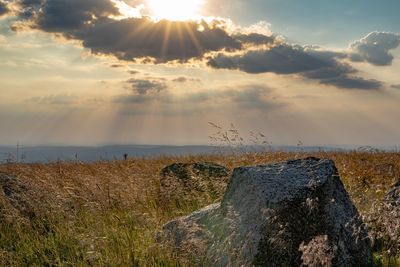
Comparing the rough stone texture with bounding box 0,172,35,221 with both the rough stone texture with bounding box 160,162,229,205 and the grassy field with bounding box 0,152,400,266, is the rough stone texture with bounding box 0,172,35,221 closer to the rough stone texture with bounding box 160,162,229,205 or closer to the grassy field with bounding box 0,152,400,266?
the grassy field with bounding box 0,152,400,266

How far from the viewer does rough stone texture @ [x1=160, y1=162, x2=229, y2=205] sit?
1020cm

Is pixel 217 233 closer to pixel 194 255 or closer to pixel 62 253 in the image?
pixel 194 255

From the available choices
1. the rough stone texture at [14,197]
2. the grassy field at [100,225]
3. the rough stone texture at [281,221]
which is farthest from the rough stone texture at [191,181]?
the rough stone texture at [281,221]

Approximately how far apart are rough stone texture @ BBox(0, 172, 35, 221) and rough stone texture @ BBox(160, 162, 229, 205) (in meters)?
2.65

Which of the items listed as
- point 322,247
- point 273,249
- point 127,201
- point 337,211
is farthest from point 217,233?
point 127,201

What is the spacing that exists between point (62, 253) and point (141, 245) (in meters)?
1.56

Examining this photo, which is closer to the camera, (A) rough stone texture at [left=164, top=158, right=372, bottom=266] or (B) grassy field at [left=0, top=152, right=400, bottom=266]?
(A) rough stone texture at [left=164, top=158, right=372, bottom=266]

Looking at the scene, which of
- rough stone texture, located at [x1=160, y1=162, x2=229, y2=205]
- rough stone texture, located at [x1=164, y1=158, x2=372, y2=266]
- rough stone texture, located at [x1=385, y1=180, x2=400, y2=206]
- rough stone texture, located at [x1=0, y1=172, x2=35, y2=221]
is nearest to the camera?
rough stone texture, located at [x1=164, y1=158, x2=372, y2=266]

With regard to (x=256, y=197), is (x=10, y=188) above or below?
below

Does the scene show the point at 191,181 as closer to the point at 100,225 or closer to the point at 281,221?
the point at 100,225

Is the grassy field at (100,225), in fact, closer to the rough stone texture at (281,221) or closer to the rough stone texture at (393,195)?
the rough stone texture at (393,195)

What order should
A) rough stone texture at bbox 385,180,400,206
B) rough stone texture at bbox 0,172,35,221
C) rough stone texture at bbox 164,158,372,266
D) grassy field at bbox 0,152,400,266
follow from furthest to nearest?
1. rough stone texture at bbox 0,172,35,221
2. rough stone texture at bbox 385,180,400,206
3. grassy field at bbox 0,152,400,266
4. rough stone texture at bbox 164,158,372,266

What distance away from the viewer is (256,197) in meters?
6.02

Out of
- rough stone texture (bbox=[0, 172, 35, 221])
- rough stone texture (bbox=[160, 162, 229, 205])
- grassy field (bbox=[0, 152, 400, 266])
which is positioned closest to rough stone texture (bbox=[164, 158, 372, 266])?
grassy field (bbox=[0, 152, 400, 266])
